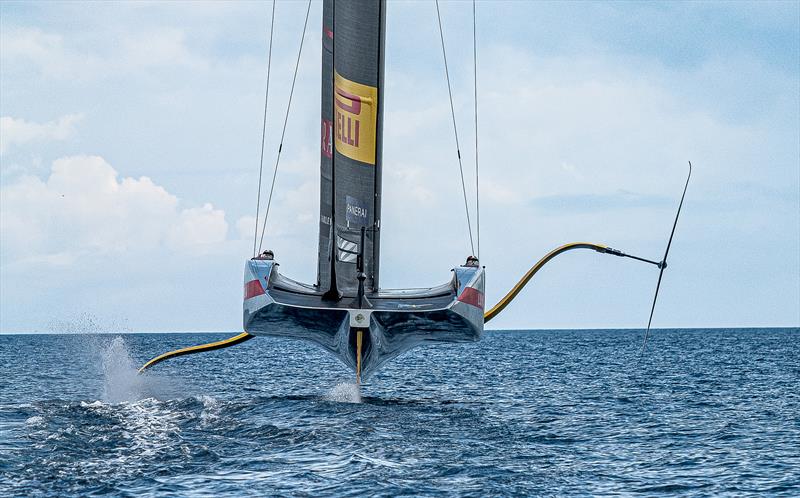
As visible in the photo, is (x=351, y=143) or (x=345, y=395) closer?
(x=351, y=143)

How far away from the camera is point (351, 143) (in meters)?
17.0

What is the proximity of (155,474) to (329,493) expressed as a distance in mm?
2460

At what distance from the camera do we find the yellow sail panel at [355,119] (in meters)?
16.7

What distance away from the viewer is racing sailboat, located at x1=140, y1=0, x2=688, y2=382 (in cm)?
1574

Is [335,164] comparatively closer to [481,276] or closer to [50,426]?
[481,276]

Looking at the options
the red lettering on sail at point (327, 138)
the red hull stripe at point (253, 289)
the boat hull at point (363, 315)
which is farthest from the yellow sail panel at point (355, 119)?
the red hull stripe at point (253, 289)

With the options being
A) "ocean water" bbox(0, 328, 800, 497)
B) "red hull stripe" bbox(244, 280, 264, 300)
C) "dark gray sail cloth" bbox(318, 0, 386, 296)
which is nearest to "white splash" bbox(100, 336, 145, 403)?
"ocean water" bbox(0, 328, 800, 497)

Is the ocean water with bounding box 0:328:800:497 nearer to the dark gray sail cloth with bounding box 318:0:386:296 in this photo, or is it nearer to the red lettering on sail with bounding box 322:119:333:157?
the dark gray sail cloth with bounding box 318:0:386:296

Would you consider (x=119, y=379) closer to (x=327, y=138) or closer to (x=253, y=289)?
(x=327, y=138)

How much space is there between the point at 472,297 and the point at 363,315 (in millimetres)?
1767

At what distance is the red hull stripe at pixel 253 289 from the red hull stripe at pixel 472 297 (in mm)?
3157

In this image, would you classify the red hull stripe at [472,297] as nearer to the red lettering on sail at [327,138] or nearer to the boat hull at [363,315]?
the boat hull at [363,315]

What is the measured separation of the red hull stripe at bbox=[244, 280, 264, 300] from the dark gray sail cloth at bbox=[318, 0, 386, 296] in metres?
1.28

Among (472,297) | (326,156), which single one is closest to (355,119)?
(326,156)
